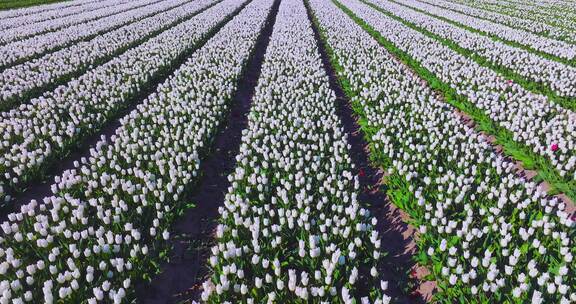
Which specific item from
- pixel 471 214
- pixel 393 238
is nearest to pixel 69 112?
pixel 393 238

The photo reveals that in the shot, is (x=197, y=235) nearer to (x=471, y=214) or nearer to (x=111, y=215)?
(x=111, y=215)

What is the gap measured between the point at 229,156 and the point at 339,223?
157 inches

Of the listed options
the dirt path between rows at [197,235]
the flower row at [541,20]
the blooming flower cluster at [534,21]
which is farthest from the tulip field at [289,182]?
the flower row at [541,20]

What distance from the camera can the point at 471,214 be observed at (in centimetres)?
596

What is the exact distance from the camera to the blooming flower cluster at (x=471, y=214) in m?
4.82

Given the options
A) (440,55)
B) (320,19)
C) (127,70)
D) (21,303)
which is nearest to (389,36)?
(440,55)

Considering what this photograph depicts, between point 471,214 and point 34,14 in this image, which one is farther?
point 34,14

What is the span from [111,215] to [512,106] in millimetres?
9725

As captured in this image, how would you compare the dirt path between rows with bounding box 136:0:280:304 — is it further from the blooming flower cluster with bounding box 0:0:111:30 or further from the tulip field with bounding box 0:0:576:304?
the blooming flower cluster with bounding box 0:0:111:30

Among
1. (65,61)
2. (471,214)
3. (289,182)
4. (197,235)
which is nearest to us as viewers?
(471,214)

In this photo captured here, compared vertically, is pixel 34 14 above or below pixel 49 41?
below

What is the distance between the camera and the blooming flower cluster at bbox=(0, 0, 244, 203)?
8102 millimetres

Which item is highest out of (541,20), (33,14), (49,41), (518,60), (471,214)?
(471,214)

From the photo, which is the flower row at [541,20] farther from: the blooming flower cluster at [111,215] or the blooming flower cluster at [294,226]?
the blooming flower cluster at [111,215]
